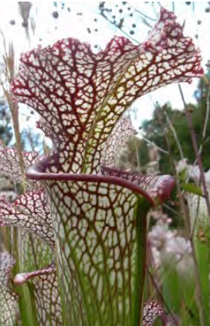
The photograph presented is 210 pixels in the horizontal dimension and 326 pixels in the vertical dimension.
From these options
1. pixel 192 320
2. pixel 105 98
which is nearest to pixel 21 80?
pixel 105 98

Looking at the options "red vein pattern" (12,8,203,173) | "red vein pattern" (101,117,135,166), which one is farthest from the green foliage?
"red vein pattern" (12,8,203,173)

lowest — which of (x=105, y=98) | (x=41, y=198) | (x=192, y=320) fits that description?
(x=192, y=320)

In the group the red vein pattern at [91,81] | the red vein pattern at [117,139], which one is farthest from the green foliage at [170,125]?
the red vein pattern at [91,81]

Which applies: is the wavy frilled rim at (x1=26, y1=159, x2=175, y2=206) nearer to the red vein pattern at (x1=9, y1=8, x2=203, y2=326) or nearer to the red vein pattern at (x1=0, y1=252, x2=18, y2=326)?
the red vein pattern at (x1=9, y1=8, x2=203, y2=326)

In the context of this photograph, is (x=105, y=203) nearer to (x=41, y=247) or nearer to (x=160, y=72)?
(x=160, y=72)

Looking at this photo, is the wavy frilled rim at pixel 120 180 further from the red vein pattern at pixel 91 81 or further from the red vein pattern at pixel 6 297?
the red vein pattern at pixel 6 297
